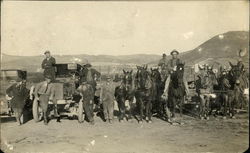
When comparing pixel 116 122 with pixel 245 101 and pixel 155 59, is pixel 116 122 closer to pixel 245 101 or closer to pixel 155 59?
pixel 155 59

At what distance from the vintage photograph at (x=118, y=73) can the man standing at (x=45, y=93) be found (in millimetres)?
16

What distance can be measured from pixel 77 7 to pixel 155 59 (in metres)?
1.49

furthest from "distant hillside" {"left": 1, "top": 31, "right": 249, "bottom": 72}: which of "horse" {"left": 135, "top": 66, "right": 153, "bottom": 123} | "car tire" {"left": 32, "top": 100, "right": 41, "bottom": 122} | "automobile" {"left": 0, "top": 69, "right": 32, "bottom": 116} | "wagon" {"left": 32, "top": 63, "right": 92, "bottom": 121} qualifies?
"car tire" {"left": 32, "top": 100, "right": 41, "bottom": 122}

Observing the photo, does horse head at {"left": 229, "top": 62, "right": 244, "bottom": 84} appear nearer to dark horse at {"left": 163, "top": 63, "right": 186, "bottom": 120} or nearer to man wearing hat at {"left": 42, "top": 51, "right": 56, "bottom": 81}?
dark horse at {"left": 163, "top": 63, "right": 186, "bottom": 120}

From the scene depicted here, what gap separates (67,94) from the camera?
7383 mm

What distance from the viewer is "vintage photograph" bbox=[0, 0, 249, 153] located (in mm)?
7059

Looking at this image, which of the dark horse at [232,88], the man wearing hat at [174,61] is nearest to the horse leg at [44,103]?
the man wearing hat at [174,61]

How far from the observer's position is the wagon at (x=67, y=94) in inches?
289

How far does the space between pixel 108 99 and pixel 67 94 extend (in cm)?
69

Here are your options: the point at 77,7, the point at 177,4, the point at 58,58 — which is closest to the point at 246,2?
the point at 177,4

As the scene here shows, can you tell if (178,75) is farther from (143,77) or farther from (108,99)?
(108,99)

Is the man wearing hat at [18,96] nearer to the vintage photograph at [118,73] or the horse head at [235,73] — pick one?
the vintage photograph at [118,73]

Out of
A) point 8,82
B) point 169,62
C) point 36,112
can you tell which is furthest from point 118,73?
point 8,82

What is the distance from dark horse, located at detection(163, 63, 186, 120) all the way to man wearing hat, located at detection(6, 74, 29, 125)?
2323 millimetres
